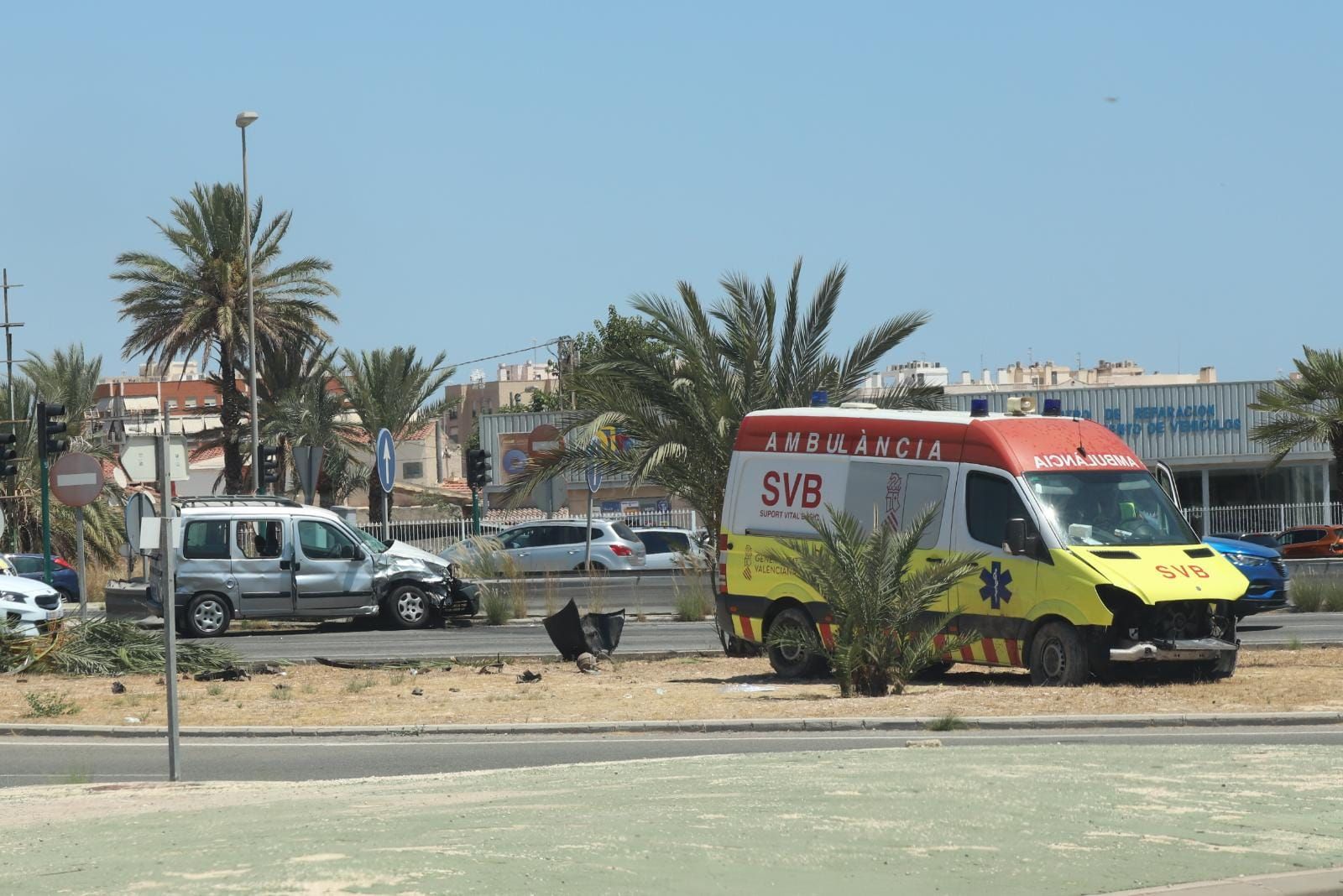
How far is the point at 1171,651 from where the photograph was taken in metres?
14.9

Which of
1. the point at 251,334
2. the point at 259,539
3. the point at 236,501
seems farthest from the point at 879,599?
the point at 251,334

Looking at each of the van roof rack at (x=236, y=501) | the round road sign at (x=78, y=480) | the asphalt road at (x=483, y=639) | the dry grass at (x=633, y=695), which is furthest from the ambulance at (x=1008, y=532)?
the van roof rack at (x=236, y=501)

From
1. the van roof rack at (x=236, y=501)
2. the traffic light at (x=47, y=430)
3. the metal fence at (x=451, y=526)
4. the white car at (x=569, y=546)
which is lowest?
the white car at (x=569, y=546)

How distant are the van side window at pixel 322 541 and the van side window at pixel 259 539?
0.33 m

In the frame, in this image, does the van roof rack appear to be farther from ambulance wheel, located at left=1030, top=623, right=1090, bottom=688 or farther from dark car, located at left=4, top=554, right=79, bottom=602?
ambulance wheel, located at left=1030, top=623, right=1090, bottom=688

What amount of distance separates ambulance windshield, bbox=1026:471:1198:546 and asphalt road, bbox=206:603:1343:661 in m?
4.70

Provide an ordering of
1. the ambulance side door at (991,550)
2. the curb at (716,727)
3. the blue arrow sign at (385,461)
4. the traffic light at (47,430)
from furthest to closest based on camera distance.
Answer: the blue arrow sign at (385,461) < the traffic light at (47,430) < the ambulance side door at (991,550) < the curb at (716,727)

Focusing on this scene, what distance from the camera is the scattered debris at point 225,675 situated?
18.6m

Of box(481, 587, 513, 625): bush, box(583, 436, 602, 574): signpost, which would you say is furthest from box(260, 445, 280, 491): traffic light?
box(481, 587, 513, 625): bush

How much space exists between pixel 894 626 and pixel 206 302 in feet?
109

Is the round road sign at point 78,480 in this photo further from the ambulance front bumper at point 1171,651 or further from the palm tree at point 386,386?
the palm tree at point 386,386

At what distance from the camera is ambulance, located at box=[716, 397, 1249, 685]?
591 inches

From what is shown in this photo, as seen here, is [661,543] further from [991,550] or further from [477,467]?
[991,550]

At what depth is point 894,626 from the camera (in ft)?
50.4
